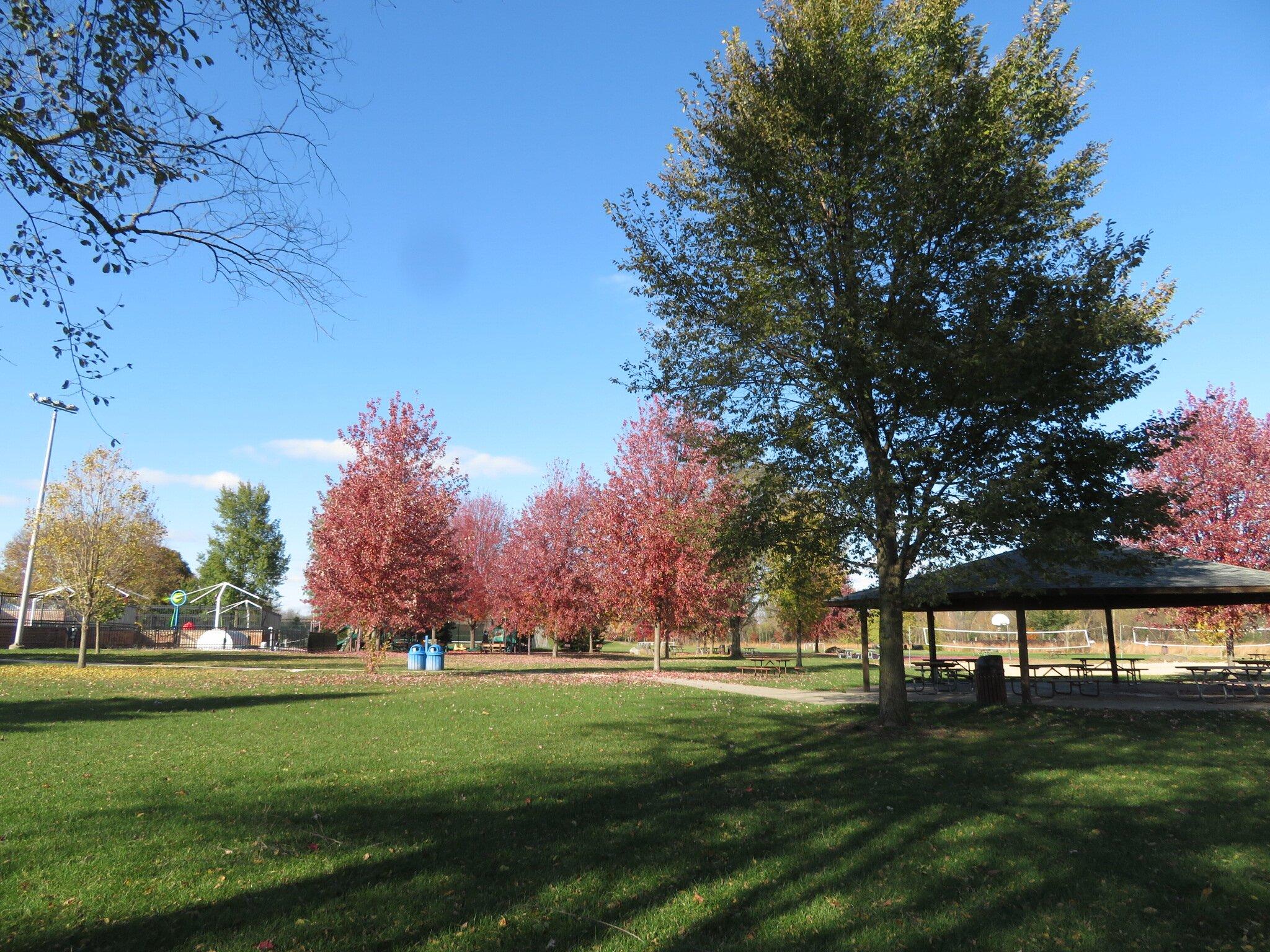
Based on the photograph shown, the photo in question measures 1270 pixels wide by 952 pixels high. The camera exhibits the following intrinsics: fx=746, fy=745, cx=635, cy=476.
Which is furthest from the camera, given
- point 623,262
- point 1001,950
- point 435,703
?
point 435,703

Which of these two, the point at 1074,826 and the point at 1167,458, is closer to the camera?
the point at 1074,826

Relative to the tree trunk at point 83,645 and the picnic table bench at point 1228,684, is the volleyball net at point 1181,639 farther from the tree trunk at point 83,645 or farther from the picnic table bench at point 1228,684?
the tree trunk at point 83,645

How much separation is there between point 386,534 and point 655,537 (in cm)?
991

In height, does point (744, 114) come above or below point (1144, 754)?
A: above

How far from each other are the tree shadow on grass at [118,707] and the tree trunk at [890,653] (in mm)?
12143

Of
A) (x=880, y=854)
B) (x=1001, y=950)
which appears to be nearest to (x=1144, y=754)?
(x=880, y=854)

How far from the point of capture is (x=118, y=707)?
48.2 ft

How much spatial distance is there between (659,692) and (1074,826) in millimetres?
13745

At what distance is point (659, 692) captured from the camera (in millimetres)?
20203

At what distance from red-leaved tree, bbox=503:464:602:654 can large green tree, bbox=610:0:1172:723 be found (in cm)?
2562

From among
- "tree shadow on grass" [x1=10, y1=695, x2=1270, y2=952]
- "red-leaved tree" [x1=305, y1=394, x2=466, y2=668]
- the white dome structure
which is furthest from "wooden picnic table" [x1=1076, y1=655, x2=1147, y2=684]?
the white dome structure

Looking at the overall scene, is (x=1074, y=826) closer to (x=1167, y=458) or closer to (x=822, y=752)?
(x=822, y=752)

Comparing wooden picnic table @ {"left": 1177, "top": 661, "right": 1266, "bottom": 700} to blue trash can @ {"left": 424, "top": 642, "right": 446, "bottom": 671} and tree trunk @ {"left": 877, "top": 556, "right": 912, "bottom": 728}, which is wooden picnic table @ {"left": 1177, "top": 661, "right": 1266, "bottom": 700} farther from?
blue trash can @ {"left": 424, "top": 642, "right": 446, "bottom": 671}

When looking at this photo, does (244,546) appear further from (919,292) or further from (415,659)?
(919,292)
